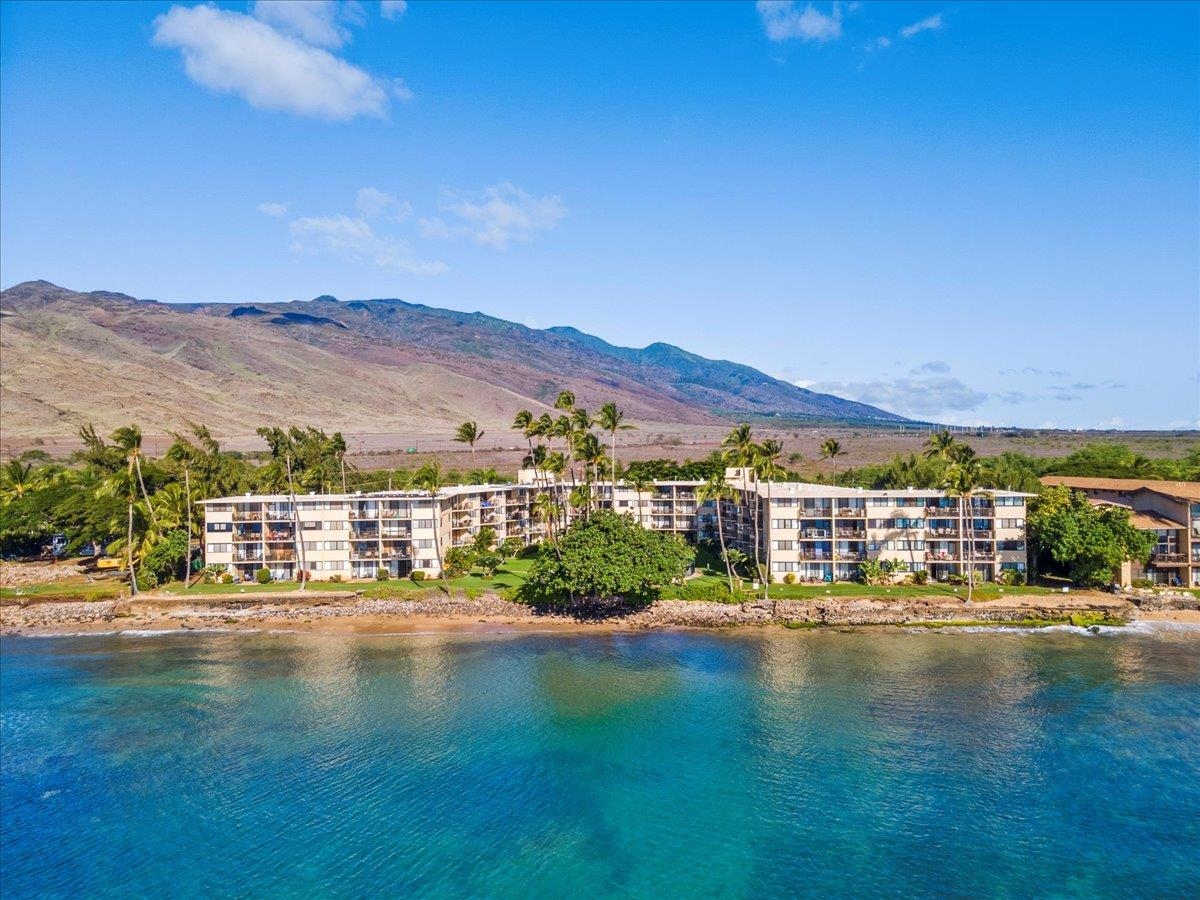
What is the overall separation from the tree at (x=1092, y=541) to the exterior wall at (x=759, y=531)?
10.1 feet

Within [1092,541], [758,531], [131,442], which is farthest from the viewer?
[758,531]

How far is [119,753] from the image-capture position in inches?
1646

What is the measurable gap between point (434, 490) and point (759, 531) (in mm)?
33045

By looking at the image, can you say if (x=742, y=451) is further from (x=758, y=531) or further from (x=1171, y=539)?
(x=1171, y=539)

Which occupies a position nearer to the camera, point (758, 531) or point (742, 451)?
point (742, 451)

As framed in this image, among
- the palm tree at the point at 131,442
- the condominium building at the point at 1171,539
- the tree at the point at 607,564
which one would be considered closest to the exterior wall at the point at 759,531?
the palm tree at the point at 131,442

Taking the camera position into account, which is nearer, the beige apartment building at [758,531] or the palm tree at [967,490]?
the palm tree at [967,490]

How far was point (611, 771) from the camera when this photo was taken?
39.3m

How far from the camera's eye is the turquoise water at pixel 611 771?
3131 centimetres

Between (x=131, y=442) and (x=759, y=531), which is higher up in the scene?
(x=131, y=442)

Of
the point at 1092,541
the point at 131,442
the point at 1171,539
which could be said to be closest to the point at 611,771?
the point at 1092,541

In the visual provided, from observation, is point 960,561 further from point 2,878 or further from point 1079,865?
point 2,878

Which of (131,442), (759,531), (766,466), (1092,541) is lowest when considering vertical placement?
(1092,541)

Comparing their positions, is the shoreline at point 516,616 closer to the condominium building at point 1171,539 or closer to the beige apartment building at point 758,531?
the condominium building at point 1171,539
